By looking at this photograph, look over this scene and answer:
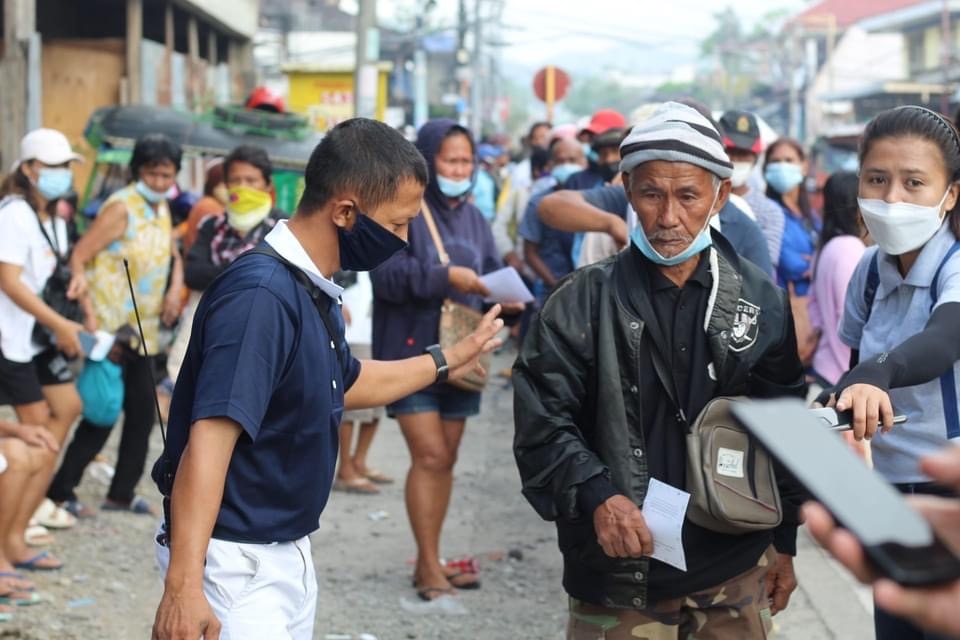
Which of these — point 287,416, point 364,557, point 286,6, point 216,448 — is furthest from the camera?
point 286,6

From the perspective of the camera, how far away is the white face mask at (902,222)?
3406mm

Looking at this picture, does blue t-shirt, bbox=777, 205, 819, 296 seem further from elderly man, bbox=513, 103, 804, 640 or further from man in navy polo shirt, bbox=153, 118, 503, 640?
man in navy polo shirt, bbox=153, 118, 503, 640

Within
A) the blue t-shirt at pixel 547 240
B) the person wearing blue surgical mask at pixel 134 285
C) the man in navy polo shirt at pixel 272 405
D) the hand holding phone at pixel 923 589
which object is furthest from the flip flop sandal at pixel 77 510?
the hand holding phone at pixel 923 589

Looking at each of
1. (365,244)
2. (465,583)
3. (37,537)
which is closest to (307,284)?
(365,244)

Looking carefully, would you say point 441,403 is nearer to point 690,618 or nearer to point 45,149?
point 45,149

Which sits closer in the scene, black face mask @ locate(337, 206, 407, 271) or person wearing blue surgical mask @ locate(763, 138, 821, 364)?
black face mask @ locate(337, 206, 407, 271)

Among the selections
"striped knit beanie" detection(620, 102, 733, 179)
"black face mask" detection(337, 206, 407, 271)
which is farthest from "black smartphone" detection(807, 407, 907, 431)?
"black face mask" detection(337, 206, 407, 271)

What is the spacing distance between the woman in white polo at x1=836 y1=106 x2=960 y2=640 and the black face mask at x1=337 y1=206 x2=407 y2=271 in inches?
48.2

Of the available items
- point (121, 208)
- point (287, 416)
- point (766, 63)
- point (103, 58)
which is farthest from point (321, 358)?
point (766, 63)

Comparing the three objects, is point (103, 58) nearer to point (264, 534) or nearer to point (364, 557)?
point (364, 557)

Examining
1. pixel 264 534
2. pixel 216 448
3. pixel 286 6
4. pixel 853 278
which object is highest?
pixel 286 6

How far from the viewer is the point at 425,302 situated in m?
6.02

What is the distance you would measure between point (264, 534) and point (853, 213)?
12.7ft

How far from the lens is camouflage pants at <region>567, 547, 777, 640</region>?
3.40m
